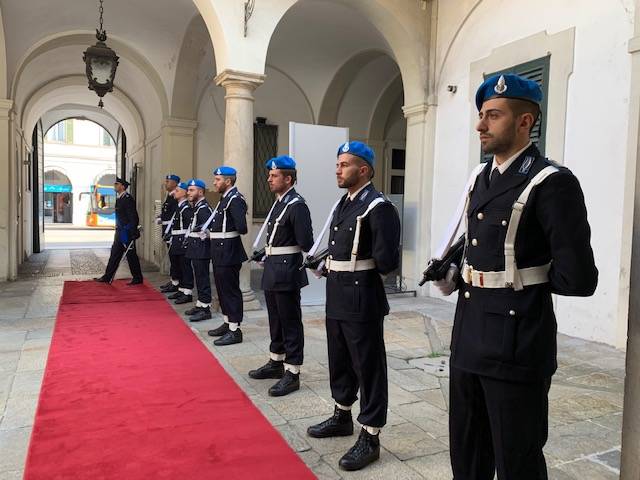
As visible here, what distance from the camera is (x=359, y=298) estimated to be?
3004 millimetres

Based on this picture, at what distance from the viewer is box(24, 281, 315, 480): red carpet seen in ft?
9.37

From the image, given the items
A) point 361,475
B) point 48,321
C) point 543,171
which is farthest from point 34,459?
point 48,321

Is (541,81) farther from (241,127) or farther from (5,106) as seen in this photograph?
(5,106)

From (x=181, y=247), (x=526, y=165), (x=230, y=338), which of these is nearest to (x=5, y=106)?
(x=181, y=247)

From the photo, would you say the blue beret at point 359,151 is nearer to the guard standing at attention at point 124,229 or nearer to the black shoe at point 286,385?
the black shoe at point 286,385

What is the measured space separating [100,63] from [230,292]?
13.1 ft

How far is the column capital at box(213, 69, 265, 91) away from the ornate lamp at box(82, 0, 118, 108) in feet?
4.92

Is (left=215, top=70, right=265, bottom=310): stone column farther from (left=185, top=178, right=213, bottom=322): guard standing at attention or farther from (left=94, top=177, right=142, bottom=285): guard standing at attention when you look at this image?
(left=94, top=177, right=142, bottom=285): guard standing at attention

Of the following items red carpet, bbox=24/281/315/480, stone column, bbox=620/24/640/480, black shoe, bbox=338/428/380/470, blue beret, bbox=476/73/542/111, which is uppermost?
blue beret, bbox=476/73/542/111

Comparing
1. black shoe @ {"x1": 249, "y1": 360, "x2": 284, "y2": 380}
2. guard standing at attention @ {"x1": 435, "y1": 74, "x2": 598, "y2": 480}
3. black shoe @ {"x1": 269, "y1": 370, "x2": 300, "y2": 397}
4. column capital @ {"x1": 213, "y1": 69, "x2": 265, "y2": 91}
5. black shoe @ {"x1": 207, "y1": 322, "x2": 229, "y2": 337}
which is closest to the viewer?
guard standing at attention @ {"x1": 435, "y1": 74, "x2": 598, "y2": 480}

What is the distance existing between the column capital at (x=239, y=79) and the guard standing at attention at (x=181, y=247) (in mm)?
1962

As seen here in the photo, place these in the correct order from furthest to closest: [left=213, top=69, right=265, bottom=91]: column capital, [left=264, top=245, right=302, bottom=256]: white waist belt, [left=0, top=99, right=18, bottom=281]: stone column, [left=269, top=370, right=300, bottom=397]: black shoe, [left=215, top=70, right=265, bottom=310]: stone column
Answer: [left=0, top=99, right=18, bottom=281]: stone column < [left=215, top=70, right=265, bottom=310]: stone column < [left=213, top=69, right=265, bottom=91]: column capital < [left=264, top=245, right=302, bottom=256]: white waist belt < [left=269, top=370, right=300, bottom=397]: black shoe

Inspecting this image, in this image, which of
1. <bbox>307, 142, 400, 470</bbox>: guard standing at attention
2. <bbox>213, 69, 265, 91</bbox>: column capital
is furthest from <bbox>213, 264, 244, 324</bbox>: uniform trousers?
<bbox>213, 69, 265, 91</bbox>: column capital

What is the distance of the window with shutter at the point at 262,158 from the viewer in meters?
12.1
